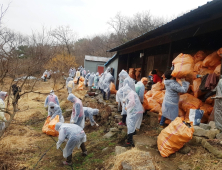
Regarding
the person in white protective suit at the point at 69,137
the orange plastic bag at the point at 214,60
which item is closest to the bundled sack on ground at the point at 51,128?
the person in white protective suit at the point at 69,137

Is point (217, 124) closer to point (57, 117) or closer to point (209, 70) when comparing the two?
point (209, 70)

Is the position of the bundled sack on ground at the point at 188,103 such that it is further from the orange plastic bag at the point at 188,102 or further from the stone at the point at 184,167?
the stone at the point at 184,167

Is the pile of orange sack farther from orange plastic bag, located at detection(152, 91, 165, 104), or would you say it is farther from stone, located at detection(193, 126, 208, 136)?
stone, located at detection(193, 126, 208, 136)

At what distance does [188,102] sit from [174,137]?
1490 millimetres

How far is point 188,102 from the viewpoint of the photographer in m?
4.19

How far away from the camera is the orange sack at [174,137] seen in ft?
9.70

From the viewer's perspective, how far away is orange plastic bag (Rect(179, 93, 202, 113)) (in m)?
4.10

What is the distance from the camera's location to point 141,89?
461 cm

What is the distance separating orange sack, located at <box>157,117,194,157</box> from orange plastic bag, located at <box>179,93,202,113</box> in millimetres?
1173

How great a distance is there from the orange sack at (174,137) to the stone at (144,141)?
Result: 15.3 inches

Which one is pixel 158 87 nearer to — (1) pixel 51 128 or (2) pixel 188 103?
(2) pixel 188 103

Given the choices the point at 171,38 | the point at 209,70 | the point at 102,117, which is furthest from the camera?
the point at 102,117

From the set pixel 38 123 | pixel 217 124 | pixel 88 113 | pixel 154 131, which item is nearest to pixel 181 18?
pixel 217 124

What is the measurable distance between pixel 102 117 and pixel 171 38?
149 inches
